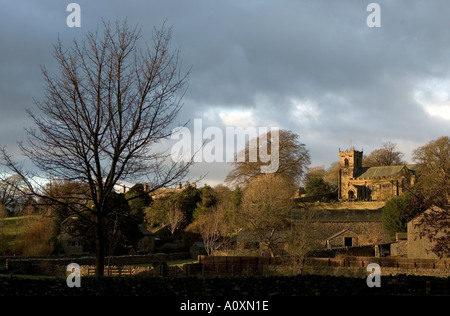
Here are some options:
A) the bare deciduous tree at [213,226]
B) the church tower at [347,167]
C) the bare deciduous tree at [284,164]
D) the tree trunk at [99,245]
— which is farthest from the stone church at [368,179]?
the tree trunk at [99,245]

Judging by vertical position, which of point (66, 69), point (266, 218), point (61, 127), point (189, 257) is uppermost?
point (66, 69)

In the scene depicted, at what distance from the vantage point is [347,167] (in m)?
92.3

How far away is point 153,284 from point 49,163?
4.87 meters

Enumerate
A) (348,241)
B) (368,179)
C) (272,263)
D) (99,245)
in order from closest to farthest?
(99,245)
(272,263)
(348,241)
(368,179)

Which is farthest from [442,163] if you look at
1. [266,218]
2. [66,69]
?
[66,69]

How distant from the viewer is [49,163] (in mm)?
13859

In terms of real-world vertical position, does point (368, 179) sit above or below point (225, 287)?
above

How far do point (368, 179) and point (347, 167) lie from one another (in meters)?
5.69

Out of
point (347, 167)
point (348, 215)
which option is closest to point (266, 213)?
point (348, 215)

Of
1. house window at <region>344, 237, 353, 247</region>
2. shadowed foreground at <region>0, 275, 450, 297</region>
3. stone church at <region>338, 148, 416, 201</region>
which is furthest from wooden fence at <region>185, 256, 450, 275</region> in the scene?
stone church at <region>338, 148, 416, 201</region>

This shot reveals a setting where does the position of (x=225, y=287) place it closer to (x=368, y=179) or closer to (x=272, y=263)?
(x=272, y=263)

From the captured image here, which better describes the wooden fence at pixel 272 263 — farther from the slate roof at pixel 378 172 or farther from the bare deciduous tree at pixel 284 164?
the slate roof at pixel 378 172

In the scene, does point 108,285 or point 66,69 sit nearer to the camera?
point 108,285
